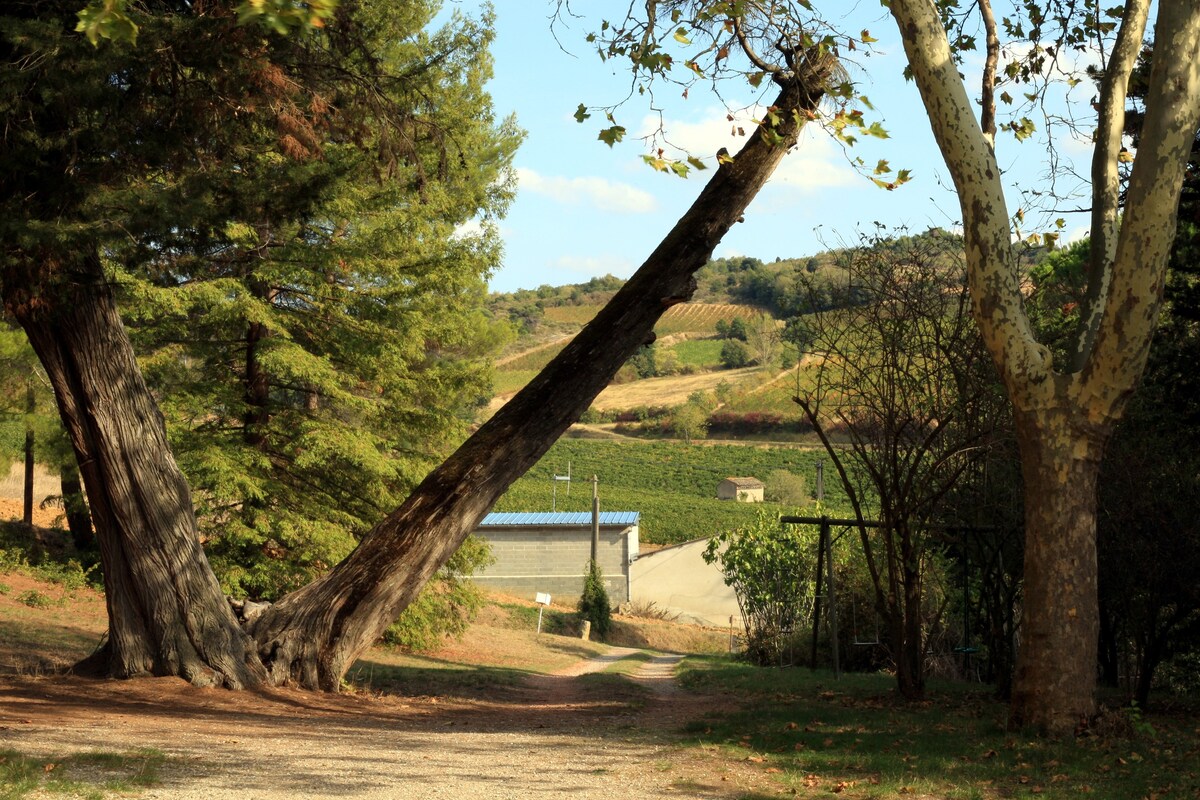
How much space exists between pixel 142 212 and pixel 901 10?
5.43 meters

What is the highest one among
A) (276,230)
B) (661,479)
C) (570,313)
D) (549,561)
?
(570,313)

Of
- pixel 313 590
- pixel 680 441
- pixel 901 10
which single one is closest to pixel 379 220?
pixel 313 590

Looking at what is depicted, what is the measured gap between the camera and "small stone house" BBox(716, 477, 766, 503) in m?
55.1

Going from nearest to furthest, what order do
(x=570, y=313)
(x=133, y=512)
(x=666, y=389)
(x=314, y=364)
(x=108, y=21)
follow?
(x=108, y=21) < (x=133, y=512) < (x=314, y=364) < (x=666, y=389) < (x=570, y=313)

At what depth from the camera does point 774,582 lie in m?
22.9

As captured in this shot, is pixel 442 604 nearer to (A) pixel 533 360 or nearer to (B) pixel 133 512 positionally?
(B) pixel 133 512

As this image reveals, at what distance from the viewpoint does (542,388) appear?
31.1 feet

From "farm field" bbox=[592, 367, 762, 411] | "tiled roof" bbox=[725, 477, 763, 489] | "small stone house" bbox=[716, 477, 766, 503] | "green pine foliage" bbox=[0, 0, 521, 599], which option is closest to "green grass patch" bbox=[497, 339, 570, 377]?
"farm field" bbox=[592, 367, 762, 411]

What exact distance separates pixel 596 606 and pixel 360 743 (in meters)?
27.6

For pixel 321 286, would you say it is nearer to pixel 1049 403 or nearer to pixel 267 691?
pixel 267 691

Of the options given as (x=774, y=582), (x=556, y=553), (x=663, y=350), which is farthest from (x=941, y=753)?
(x=663, y=350)

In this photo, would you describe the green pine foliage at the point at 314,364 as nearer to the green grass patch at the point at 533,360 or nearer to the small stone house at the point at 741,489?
the small stone house at the point at 741,489

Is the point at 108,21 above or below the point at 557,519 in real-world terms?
above

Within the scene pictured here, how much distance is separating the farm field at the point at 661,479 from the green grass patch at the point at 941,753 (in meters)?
38.8
